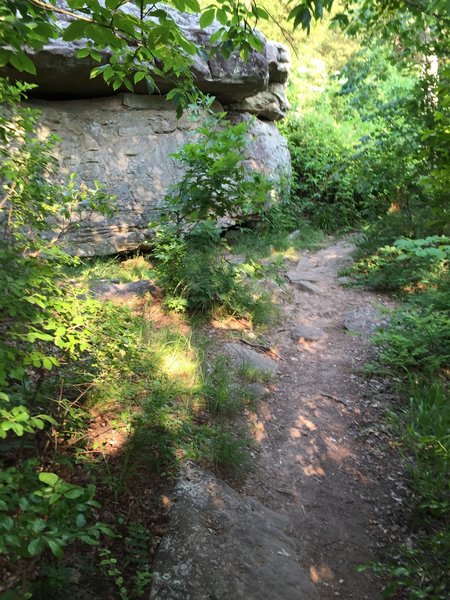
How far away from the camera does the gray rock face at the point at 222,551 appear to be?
2.06 meters

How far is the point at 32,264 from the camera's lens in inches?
84.0

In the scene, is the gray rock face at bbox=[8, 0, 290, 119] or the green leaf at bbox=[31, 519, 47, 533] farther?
the gray rock face at bbox=[8, 0, 290, 119]

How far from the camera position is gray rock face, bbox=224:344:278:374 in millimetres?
4363

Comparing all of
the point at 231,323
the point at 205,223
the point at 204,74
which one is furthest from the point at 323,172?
the point at 231,323

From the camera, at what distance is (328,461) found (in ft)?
11.1

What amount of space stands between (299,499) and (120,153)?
20.3 ft

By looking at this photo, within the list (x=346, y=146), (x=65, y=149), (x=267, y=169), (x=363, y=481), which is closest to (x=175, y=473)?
(x=363, y=481)

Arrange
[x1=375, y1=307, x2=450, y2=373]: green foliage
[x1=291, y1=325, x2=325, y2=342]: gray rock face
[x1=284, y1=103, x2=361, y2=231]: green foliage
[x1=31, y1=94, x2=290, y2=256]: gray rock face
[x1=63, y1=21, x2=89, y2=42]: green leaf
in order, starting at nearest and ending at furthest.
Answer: [x1=63, y1=21, x2=89, y2=42]: green leaf < [x1=375, y1=307, x2=450, y2=373]: green foliage < [x1=291, y1=325, x2=325, y2=342]: gray rock face < [x1=31, y1=94, x2=290, y2=256]: gray rock face < [x1=284, y1=103, x2=361, y2=231]: green foliage

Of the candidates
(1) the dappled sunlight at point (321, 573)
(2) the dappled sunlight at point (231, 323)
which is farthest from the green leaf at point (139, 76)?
(1) the dappled sunlight at point (321, 573)

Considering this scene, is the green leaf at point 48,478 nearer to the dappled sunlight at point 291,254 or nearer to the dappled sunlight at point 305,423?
the dappled sunlight at point 305,423

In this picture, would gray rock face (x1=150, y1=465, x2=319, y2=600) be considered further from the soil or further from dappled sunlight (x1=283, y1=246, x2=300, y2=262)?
dappled sunlight (x1=283, y1=246, x2=300, y2=262)

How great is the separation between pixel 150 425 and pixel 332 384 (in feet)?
7.50

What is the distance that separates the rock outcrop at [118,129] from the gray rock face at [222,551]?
4.57 metres

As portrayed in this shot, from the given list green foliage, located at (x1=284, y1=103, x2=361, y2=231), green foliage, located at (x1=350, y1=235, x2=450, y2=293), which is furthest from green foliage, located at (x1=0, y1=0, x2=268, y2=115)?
green foliage, located at (x1=284, y1=103, x2=361, y2=231)
